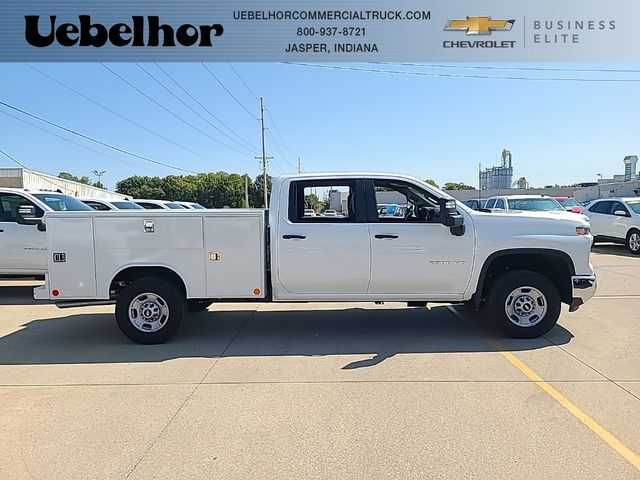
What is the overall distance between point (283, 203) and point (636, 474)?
4.45 meters

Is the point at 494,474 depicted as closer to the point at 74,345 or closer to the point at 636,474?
the point at 636,474

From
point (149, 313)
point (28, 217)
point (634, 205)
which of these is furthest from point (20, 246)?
point (634, 205)

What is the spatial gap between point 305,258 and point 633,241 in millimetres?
13342

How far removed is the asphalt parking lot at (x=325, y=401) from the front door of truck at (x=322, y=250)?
739 mm

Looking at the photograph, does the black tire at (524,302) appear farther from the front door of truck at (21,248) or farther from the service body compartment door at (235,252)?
the front door of truck at (21,248)

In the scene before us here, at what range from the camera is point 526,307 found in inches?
249

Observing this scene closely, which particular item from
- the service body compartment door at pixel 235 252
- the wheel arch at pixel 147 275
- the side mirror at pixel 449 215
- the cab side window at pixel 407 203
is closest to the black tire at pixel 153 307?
the wheel arch at pixel 147 275

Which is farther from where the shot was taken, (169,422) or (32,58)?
(32,58)

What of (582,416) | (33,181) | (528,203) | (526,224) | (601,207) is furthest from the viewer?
(33,181)

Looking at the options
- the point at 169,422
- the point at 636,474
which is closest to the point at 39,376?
the point at 169,422

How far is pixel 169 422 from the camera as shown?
162 inches

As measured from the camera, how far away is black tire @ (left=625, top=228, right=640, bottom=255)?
1527cm

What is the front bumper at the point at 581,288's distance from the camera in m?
6.25

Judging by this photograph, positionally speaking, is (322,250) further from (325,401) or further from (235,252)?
(325,401)
